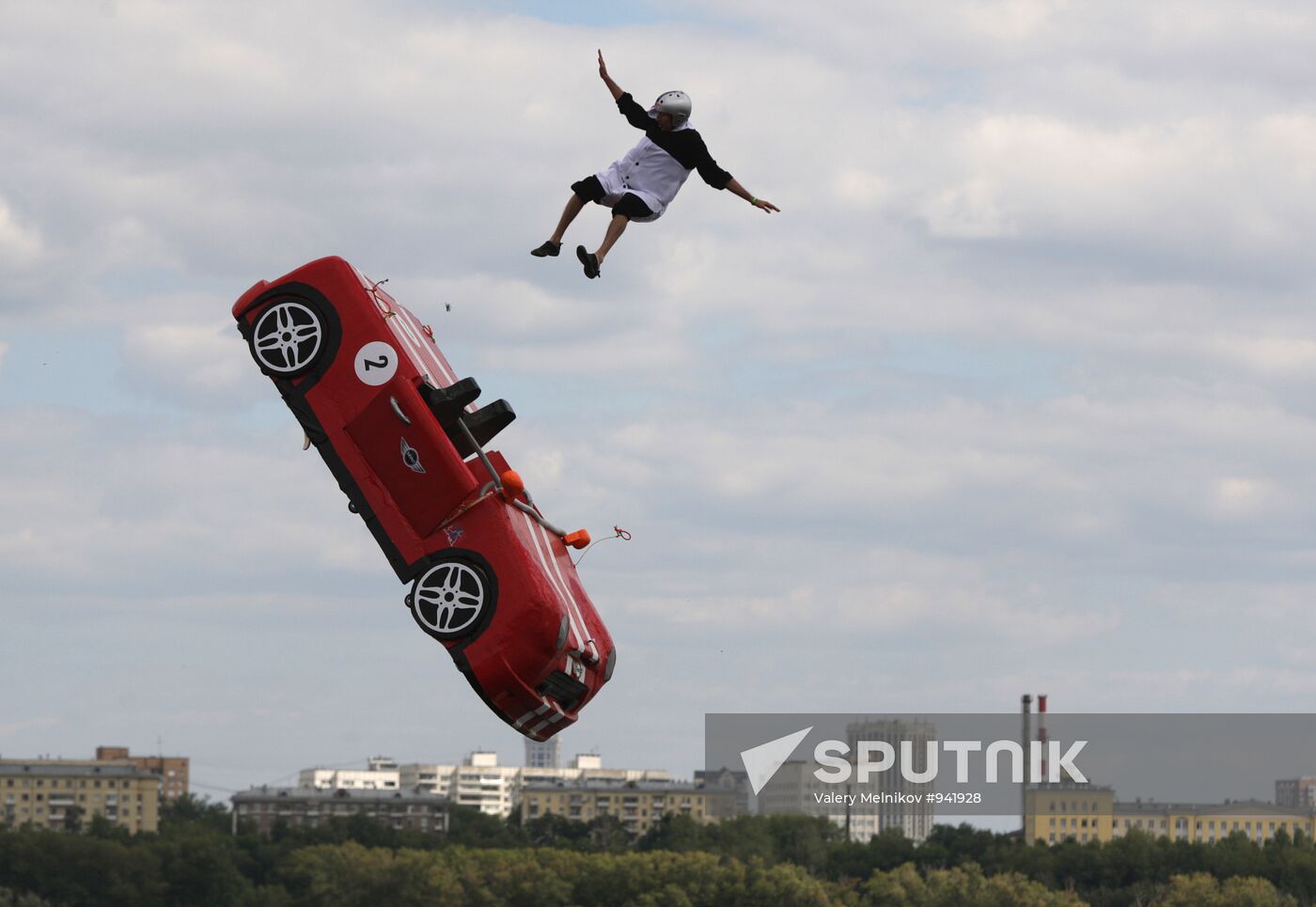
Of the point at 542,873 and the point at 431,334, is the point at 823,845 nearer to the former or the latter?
the point at 542,873

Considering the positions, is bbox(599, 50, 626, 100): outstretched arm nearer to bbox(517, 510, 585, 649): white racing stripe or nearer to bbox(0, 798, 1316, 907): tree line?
bbox(517, 510, 585, 649): white racing stripe

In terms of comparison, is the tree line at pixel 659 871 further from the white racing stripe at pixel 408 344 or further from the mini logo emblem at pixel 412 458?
the mini logo emblem at pixel 412 458

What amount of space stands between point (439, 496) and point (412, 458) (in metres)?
0.51

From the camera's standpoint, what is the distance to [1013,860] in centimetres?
16338

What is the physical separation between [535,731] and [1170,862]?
145 meters

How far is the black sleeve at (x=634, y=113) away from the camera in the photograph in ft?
76.7

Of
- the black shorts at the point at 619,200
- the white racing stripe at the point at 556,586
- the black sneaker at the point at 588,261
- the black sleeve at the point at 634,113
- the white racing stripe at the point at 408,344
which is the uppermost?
the black sleeve at the point at 634,113

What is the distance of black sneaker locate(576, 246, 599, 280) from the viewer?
77.2 ft

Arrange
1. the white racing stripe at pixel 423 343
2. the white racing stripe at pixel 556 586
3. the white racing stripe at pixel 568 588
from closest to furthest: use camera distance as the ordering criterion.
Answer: the white racing stripe at pixel 556 586 → the white racing stripe at pixel 568 588 → the white racing stripe at pixel 423 343

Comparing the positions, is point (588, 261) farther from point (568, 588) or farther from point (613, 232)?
point (568, 588)

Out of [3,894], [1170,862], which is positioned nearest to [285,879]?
[3,894]

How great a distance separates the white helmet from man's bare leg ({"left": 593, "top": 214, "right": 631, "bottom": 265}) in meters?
1.22

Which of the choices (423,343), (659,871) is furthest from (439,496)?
(659,871)

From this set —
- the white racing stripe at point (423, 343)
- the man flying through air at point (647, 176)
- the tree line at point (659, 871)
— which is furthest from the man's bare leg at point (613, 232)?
the tree line at point (659, 871)
